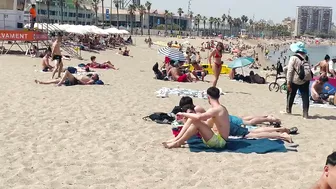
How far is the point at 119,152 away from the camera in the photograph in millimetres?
6191

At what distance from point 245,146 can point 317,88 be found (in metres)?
6.42

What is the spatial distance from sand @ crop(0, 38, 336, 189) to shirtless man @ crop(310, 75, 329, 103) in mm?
1316

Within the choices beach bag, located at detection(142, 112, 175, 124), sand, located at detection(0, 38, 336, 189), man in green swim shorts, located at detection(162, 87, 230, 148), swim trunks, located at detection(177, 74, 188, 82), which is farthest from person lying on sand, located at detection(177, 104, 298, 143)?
swim trunks, located at detection(177, 74, 188, 82)

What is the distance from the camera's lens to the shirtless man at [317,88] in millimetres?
12038

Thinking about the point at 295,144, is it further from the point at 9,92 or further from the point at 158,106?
the point at 9,92

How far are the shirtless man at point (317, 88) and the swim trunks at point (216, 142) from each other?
6476mm

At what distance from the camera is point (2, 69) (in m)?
15.9

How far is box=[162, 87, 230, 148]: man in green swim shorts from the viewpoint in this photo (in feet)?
20.2

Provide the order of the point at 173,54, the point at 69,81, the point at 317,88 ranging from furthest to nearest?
1. the point at 173,54
2. the point at 69,81
3. the point at 317,88

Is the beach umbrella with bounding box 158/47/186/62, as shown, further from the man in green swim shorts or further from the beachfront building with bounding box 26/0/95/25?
the beachfront building with bounding box 26/0/95/25

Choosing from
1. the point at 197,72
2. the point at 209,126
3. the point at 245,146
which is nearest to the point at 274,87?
the point at 197,72

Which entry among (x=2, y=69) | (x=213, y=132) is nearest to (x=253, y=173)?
(x=213, y=132)

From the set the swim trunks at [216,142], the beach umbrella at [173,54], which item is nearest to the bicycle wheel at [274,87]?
the beach umbrella at [173,54]

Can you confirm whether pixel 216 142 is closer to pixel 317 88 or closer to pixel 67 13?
pixel 317 88
